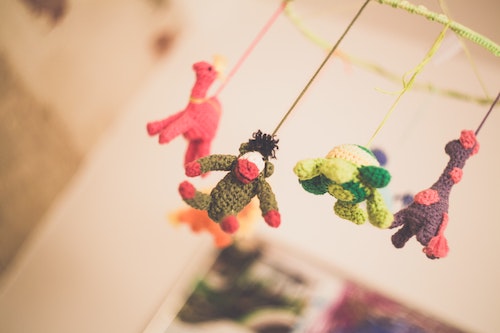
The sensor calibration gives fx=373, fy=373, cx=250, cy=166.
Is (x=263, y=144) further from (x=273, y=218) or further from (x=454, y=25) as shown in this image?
(x=454, y=25)

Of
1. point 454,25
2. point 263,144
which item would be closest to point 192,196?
point 263,144

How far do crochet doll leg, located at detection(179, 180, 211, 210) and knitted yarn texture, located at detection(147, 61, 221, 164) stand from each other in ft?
0.43

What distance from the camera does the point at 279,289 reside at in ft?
3.36

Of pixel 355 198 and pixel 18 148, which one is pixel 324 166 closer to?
pixel 355 198

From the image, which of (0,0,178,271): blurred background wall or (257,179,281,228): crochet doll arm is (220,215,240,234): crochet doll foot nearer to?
(257,179,281,228): crochet doll arm

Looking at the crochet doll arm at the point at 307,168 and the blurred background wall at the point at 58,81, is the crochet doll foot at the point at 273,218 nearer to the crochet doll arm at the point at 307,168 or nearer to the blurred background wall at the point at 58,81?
the crochet doll arm at the point at 307,168

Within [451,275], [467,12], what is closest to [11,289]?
[451,275]

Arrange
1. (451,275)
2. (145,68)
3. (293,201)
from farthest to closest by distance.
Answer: (145,68)
(293,201)
(451,275)

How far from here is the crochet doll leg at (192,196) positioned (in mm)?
481

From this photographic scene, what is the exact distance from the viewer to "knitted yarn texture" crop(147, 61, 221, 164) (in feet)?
1.96

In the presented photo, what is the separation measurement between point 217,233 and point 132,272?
521mm

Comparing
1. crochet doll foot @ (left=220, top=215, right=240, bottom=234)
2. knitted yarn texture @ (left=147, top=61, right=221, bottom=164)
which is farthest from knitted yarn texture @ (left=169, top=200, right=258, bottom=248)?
crochet doll foot @ (left=220, top=215, right=240, bottom=234)

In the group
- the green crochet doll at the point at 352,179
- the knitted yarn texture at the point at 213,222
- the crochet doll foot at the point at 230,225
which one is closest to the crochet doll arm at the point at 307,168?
the green crochet doll at the point at 352,179

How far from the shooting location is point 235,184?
0.51m
